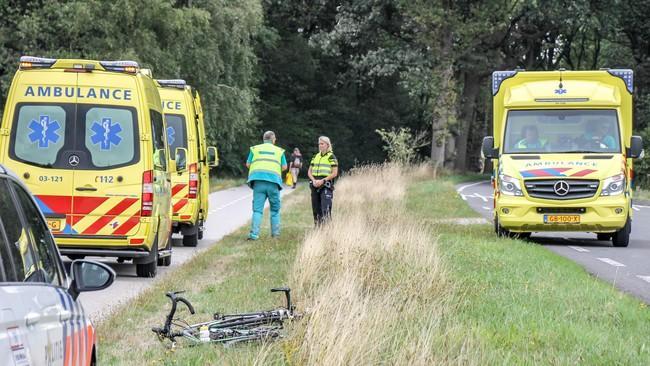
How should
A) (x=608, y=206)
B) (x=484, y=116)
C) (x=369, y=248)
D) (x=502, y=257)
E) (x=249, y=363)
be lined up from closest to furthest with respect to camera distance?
1. (x=249, y=363)
2. (x=369, y=248)
3. (x=502, y=257)
4. (x=608, y=206)
5. (x=484, y=116)

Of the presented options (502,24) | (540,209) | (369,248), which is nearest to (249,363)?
(369,248)

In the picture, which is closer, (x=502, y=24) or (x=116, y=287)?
(x=116, y=287)

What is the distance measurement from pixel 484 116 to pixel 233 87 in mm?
31000

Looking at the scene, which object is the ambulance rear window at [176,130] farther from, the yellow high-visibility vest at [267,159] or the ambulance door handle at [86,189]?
the ambulance door handle at [86,189]

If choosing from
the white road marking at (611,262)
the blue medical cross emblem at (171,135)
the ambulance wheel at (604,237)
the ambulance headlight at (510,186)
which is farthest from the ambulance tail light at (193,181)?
the ambulance wheel at (604,237)

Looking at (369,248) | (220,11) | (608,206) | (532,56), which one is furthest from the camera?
(532,56)

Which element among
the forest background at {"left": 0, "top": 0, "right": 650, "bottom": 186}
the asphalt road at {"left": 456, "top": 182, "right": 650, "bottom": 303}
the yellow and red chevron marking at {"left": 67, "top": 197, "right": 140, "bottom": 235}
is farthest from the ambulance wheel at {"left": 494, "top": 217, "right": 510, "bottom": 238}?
the forest background at {"left": 0, "top": 0, "right": 650, "bottom": 186}

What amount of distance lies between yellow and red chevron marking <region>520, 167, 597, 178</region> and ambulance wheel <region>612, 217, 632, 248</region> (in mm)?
1001

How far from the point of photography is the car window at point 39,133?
13984mm

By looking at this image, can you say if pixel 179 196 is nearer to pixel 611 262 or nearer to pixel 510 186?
pixel 510 186

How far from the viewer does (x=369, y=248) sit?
1171 cm

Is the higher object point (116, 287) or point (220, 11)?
point (220, 11)

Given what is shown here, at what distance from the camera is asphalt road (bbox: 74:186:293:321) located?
11.8 meters

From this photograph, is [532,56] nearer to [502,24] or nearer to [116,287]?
[502,24]
